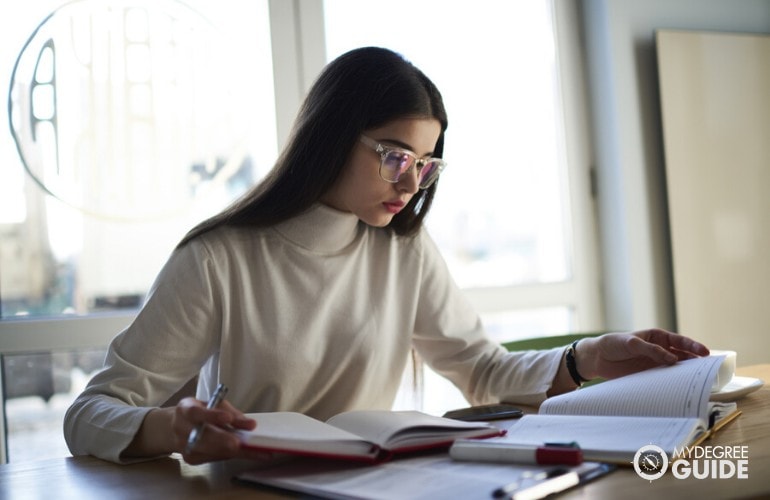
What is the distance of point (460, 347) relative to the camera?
67.2 inches

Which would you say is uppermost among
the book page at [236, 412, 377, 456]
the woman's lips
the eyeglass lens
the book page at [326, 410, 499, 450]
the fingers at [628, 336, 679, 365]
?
the eyeglass lens

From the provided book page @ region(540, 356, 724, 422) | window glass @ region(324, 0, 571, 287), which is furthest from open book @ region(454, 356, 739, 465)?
window glass @ region(324, 0, 571, 287)

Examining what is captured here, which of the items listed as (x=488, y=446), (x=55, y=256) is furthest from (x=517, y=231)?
(x=488, y=446)

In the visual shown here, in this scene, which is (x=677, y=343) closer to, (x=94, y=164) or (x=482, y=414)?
(x=482, y=414)

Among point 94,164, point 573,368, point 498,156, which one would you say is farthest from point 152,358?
point 498,156

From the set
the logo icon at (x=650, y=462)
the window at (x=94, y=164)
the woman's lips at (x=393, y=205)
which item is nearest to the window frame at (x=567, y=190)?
the window at (x=94, y=164)

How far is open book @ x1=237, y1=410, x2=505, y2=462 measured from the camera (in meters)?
0.95

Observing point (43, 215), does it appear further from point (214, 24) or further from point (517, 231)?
point (517, 231)

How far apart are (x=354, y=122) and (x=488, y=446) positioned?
724 millimetres

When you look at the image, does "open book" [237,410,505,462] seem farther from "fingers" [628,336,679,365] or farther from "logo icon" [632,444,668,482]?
"fingers" [628,336,679,365]

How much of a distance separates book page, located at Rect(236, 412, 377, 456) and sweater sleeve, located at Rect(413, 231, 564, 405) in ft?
2.01

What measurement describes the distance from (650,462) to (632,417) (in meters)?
0.21

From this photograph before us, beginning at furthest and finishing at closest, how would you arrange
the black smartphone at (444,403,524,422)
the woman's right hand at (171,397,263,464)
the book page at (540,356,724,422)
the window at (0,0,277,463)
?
the window at (0,0,277,463) → the black smartphone at (444,403,524,422) → the book page at (540,356,724,422) → the woman's right hand at (171,397,263,464)

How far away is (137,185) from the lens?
2434 millimetres
